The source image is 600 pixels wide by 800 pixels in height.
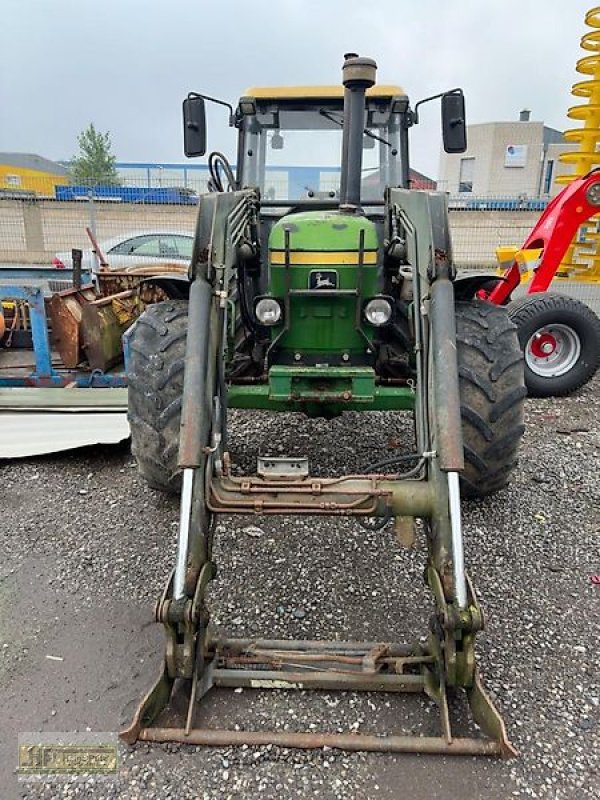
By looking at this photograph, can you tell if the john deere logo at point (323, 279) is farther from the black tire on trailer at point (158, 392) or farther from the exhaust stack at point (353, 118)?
the black tire on trailer at point (158, 392)

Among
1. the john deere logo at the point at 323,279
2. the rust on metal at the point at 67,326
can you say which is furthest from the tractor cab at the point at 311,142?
the rust on metal at the point at 67,326

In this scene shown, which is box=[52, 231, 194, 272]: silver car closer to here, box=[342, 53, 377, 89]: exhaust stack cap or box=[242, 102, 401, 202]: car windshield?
box=[242, 102, 401, 202]: car windshield

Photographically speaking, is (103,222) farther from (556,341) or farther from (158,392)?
(158,392)

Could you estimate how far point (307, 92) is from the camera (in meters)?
4.66

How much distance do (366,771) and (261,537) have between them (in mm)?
1623

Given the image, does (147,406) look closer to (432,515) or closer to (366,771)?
(432,515)

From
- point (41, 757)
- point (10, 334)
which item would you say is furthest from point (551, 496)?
point (10, 334)

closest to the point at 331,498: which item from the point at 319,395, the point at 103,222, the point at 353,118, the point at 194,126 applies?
the point at 319,395

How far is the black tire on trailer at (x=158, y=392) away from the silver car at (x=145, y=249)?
6.61m

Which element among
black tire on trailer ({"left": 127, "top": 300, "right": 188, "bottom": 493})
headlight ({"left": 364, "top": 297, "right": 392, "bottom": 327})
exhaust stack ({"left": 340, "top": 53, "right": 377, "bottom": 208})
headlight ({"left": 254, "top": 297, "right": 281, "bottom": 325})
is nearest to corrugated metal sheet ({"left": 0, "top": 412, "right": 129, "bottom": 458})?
black tire on trailer ({"left": 127, "top": 300, "right": 188, "bottom": 493})

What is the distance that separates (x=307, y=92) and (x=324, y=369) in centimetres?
233

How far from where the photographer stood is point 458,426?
2617mm

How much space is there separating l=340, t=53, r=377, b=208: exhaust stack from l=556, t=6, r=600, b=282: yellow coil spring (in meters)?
4.46

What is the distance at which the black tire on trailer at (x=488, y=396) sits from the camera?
3391 millimetres
